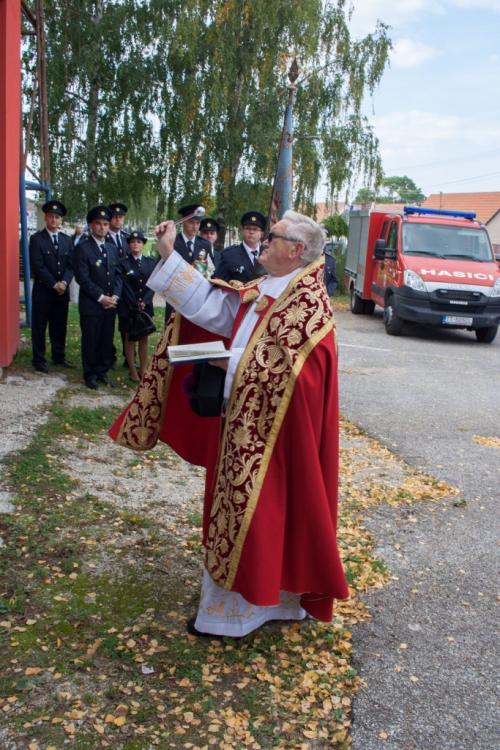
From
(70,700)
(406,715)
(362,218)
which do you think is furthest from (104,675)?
(362,218)

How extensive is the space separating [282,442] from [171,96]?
1701 cm

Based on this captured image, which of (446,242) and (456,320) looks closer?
(456,320)

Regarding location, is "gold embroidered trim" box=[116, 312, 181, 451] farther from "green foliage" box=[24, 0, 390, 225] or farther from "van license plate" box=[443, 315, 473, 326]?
"green foliage" box=[24, 0, 390, 225]

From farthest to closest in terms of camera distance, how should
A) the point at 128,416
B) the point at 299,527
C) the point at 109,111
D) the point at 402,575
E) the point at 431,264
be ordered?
the point at 109,111
the point at 431,264
the point at 402,575
the point at 128,416
the point at 299,527

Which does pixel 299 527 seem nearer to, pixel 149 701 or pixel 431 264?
pixel 149 701

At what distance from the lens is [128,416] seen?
3785 millimetres

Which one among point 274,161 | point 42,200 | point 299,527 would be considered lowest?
point 299,527

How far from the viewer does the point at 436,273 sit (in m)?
14.2

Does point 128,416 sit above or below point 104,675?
above

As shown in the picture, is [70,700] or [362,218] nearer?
[70,700]

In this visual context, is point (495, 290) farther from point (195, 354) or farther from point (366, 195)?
point (195, 354)

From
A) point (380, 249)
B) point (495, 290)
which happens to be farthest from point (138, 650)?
point (380, 249)

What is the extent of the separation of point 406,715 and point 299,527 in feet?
3.03

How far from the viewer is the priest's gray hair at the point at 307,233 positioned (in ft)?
10.4
